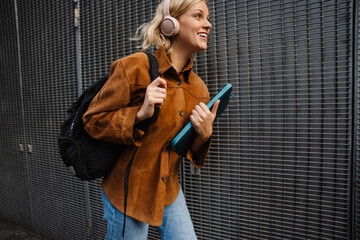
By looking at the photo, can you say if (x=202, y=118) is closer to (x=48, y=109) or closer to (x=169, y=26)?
(x=169, y=26)

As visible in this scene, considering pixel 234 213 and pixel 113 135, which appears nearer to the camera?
pixel 113 135

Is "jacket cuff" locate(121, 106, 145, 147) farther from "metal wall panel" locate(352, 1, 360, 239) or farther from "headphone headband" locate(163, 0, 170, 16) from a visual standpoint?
"metal wall panel" locate(352, 1, 360, 239)

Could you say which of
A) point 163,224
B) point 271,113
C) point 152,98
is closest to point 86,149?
point 152,98

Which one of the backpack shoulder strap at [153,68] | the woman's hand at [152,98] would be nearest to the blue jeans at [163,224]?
the woman's hand at [152,98]

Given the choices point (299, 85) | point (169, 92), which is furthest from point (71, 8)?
point (299, 85)

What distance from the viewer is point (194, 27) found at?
3.81 feet

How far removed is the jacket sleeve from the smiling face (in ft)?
1.16

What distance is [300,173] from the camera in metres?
1.70

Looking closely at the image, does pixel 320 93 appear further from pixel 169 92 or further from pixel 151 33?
pixel 151 33

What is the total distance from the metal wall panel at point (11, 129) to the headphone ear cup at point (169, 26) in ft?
10.5

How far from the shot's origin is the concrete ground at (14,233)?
3321 mm

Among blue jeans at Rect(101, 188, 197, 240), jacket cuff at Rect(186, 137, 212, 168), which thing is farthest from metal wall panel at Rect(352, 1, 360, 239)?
blue jeans at Rect(101, 188, 197, 240)

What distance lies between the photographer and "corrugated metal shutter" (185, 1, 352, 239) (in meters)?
1.57

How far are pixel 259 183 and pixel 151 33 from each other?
1367 millimetres
